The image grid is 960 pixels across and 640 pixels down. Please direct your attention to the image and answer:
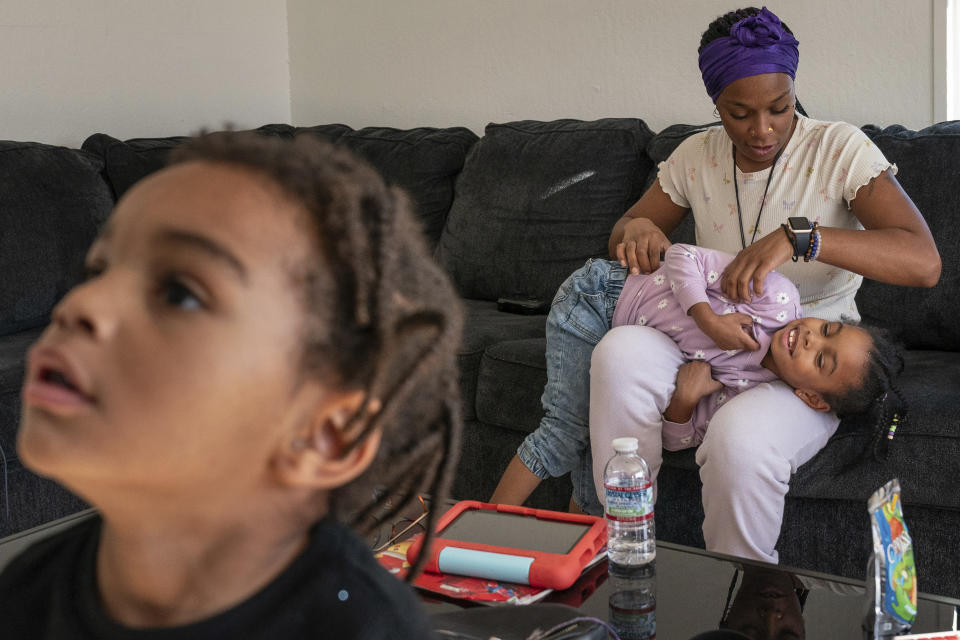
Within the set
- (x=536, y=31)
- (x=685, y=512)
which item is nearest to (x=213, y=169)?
(x=685, y=512)

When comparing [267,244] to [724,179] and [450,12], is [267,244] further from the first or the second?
[450,12]

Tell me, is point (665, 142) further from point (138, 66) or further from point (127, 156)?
point (138, 66)

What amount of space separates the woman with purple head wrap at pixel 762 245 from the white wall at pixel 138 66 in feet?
6.72

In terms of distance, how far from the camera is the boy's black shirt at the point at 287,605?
1.92 ft

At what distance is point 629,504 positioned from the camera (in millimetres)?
1319

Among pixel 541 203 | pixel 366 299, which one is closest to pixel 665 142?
pixel 541 203

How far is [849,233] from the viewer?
6.12 feet

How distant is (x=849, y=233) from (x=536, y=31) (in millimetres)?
1624

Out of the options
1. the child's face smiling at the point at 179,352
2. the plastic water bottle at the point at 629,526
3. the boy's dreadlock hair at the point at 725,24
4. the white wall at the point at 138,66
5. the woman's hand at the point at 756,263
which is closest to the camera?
the child's face smiling at the point at 179,352

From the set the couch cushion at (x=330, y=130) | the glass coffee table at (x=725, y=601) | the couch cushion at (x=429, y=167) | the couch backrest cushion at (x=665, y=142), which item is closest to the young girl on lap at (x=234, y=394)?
the glass coffee table at (x=725, y=601)

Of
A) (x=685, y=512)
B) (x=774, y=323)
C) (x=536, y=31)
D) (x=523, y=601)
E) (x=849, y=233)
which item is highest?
(x=536, y=31)

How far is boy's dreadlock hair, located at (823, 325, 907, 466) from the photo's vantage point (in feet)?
5.87

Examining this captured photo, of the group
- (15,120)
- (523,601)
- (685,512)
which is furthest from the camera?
(15,120)

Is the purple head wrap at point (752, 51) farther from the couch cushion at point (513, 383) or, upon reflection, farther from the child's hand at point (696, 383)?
the couch cushion at point (513, 383)
